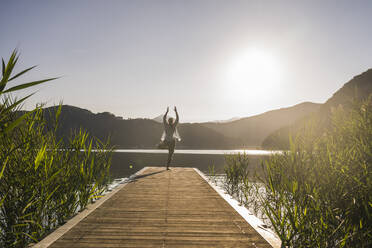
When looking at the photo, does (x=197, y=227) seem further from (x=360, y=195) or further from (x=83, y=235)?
(x=360, y=195)

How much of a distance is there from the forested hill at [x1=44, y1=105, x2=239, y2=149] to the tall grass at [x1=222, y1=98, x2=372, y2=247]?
79.2m

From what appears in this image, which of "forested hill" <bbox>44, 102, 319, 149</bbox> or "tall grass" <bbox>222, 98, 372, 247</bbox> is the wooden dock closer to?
"tall grass" <bbox>222, 98, 372, 247</bbox>

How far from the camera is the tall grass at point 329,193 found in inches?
101

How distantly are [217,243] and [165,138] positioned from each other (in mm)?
6405

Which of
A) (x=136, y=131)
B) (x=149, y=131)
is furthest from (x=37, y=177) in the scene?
(x=136, y=131)

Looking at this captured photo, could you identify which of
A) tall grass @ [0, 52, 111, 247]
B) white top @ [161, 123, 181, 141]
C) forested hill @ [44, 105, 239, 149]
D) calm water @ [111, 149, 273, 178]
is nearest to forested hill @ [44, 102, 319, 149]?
forested hill @ [44, 105, 239, 149]

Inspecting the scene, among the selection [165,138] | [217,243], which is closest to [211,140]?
[165,138]

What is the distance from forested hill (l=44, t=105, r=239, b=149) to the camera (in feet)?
278

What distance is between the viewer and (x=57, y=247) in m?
2.49

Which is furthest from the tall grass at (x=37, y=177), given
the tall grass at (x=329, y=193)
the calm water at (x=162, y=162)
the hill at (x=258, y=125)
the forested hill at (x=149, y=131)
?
the hill at (x=258, y=125)

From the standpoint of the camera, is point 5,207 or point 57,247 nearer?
point 57,247

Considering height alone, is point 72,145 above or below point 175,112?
below

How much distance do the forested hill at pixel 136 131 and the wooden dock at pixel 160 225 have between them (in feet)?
256

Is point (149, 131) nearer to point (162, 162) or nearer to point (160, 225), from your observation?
point (162, 162)
